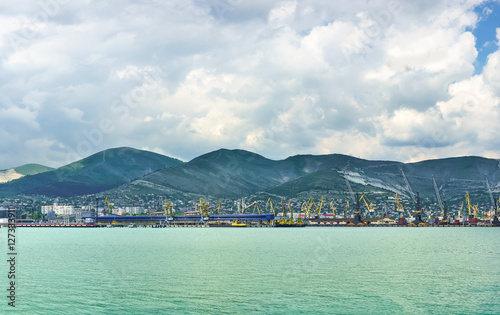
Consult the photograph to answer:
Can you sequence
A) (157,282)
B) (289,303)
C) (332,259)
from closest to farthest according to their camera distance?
(289,303) < (157,282) < (332,259)

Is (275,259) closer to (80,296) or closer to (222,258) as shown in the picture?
(222,258)

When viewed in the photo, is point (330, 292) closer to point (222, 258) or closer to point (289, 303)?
point (289, 303)

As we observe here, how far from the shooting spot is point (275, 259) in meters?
94.4

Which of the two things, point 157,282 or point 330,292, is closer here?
point 330,292

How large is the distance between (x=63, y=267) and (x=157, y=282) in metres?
27.0

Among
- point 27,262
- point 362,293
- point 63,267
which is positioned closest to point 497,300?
point 362,293

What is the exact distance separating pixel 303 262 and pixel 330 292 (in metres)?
33.3

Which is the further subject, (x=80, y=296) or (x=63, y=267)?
(x=63, y=267)

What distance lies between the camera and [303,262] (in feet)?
293

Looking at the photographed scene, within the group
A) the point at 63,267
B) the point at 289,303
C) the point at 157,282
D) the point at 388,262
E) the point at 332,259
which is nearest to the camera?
the point at 289,303

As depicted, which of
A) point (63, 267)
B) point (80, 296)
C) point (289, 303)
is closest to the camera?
point (289, 303)

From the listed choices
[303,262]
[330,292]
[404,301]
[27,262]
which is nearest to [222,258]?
[303,262]

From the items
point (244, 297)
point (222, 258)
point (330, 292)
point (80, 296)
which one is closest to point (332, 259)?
point (222, 258)

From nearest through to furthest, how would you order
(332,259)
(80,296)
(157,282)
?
(80,296), (157,282), (332,259)
